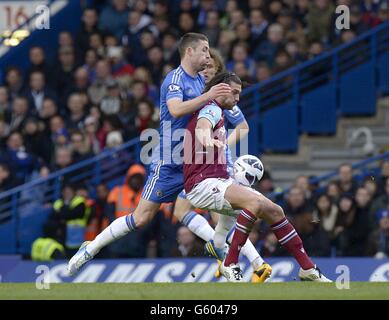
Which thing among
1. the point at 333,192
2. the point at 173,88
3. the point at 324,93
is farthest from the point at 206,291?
the point at 324,93

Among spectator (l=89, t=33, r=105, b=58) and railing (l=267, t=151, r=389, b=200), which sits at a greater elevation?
spectator (l=89, t=33, r=105, b=58)

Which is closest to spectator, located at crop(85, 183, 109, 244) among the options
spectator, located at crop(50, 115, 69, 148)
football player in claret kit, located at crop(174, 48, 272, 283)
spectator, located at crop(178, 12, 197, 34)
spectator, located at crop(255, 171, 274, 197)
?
spectator, located at crop(50, 115, 69, 148)

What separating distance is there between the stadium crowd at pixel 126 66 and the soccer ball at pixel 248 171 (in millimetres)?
6264

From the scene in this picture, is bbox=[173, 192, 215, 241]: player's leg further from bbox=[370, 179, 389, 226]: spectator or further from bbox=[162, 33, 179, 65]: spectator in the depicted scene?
bbox=[162, 33, 179, 65]: spectator

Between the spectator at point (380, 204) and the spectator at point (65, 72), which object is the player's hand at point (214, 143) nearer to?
the spectator at point (380, 204)

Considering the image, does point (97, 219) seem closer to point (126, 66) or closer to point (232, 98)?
point (126, 66)

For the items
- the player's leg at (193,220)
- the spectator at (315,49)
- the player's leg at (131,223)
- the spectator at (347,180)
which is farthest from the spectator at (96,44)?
the player's leg at (131,223)

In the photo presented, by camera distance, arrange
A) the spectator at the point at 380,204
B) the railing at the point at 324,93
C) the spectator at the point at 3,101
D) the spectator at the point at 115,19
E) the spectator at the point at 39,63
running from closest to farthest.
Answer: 1. the spectator at the point at 380,204
2. the railing at the point at 324,93
3. the spectator at the point at 3,101
4. the spectator at the point at 39,63
5. the spectator at the point at 115,19

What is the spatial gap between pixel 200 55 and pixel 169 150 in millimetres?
956

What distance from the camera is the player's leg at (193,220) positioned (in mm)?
13273

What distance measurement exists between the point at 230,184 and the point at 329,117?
7655 millimetres

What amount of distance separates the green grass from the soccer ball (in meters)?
0.98

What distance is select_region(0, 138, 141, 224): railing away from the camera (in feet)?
64.0
